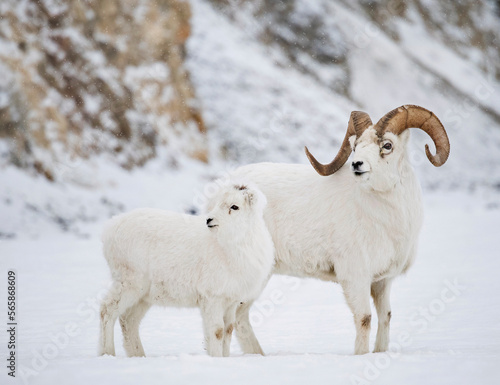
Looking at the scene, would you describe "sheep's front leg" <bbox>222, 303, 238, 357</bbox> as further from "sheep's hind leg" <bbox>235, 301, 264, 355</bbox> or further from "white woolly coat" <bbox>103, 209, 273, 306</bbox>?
"sheep's hind leg" <bbox>235, 301, 264, 355</bbox>

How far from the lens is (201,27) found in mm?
27469

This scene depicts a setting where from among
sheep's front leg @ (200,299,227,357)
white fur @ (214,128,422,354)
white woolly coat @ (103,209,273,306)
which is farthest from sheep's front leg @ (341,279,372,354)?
sheep's front leg @ (200,299,227,357)

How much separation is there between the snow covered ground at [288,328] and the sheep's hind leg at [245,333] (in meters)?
0.18

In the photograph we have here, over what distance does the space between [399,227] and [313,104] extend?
20167mm

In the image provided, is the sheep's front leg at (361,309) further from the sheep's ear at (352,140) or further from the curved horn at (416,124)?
the curved horn at (416,124)

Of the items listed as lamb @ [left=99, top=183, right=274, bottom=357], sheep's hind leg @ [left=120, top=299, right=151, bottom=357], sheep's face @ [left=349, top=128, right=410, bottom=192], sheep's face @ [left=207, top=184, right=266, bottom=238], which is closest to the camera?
lamb @ [left=99, top=183, right=274, bottom=357]

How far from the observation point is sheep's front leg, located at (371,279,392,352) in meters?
7.50

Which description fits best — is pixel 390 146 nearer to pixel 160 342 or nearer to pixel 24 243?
pixel 160 342

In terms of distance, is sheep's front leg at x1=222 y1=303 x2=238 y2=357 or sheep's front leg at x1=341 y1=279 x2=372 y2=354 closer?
sheep's front leg at x1=222 y1=303 x2=238 y2=357

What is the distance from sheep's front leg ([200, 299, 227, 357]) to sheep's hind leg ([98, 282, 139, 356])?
0.78 m

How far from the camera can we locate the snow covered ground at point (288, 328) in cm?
545

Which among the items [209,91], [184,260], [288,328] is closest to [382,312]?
[288,328]

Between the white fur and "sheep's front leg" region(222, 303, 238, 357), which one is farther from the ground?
the white fur

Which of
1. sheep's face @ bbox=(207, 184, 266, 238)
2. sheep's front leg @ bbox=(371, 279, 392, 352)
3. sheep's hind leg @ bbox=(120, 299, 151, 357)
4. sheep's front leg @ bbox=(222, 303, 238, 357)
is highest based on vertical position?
sheep's face @ bbox=(207, 184, 266, 238)
